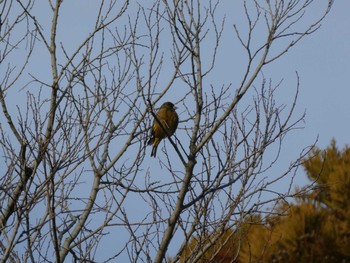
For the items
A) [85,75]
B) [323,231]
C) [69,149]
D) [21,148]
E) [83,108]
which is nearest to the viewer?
[69,149]

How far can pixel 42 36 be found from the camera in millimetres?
5535

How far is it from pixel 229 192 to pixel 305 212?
18.7 ft

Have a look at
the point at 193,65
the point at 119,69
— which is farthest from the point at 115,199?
the point at 119,69

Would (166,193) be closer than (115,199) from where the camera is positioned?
No

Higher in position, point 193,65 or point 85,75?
point 85,75

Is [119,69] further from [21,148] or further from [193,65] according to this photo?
[193,65]

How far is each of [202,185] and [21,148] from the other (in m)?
1.41

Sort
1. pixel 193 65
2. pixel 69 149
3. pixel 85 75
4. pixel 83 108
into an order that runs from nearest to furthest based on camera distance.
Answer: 1. pixel 193 65
2. pixel 69 149
3. pixel 83 108
4. pixel 85 75

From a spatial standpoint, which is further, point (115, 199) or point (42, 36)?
point (42, 36)

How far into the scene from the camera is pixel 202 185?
15.1 feet

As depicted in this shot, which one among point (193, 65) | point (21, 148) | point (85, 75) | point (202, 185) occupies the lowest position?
point (202, 185)

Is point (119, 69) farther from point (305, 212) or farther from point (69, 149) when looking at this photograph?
point (305, 212)

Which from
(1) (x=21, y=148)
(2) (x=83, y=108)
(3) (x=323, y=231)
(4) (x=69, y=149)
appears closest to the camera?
(4) (x=69, y=149)

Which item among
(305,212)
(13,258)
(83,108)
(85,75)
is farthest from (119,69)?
(305,212)
